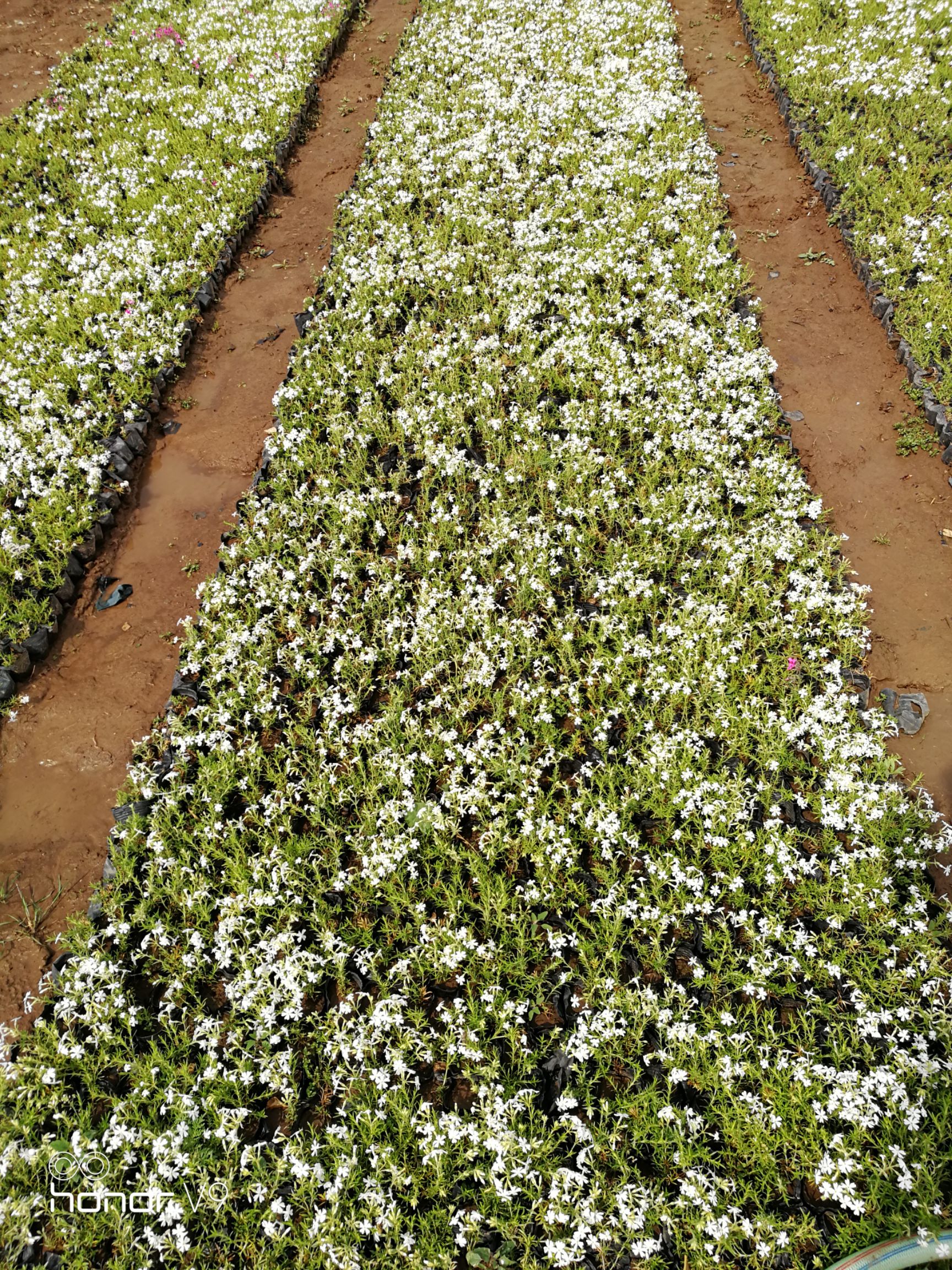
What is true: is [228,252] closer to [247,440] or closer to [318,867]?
[247,440]

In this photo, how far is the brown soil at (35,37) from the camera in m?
18.2

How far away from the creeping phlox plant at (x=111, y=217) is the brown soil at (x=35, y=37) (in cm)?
113

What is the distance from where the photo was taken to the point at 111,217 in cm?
1355

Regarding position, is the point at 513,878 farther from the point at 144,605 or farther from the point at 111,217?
the point at 111,217

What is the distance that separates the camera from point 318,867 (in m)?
6.36

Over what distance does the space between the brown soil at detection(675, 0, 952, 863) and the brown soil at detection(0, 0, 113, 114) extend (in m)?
17.2

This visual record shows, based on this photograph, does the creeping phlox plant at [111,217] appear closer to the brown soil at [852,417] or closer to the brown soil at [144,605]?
the brown soil at [144,605]

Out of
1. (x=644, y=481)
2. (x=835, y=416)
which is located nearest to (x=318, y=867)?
(x=644, y=481)

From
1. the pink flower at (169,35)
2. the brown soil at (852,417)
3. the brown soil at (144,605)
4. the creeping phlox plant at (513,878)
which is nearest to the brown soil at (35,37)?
the pink flower at (169,35)

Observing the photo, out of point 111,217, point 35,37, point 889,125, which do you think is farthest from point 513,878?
point 35,37

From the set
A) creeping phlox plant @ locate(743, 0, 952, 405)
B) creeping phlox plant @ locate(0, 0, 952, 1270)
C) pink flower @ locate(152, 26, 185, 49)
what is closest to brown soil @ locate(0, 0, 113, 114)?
pink flower @ locate(152, 26, 185, 49)

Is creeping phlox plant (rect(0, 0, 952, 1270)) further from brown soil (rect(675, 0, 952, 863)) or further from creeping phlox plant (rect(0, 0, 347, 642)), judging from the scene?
creeping phlox plant (rect(0, 0, 347, 642))

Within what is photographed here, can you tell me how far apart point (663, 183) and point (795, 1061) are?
1438 centimetres

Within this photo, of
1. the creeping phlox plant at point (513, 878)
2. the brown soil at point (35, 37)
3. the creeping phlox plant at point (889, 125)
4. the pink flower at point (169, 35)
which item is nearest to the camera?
the creeping phlox plant at point (513, 878)
